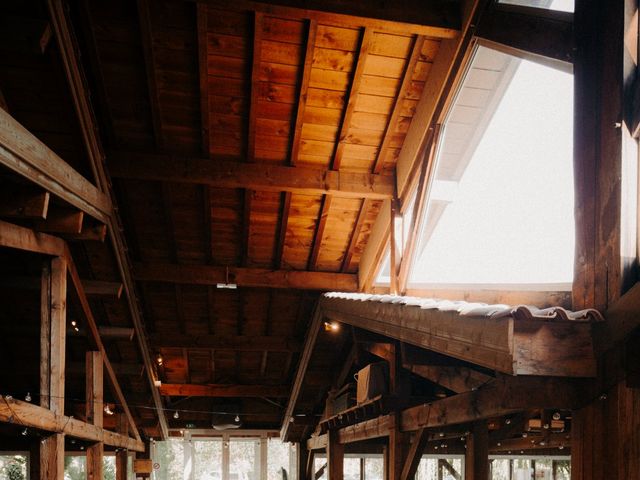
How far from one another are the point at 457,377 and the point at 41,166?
3.56 metres

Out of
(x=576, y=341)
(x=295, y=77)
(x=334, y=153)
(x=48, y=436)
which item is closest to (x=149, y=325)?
(x=48, y=436)

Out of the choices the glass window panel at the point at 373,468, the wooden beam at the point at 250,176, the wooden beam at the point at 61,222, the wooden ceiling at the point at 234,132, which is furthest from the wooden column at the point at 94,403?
the glass window panel at the point at 373,468

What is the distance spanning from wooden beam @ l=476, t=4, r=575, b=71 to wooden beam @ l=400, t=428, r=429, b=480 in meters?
3.29

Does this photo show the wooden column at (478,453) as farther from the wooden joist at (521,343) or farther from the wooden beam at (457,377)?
the wooden joist at (521,343)

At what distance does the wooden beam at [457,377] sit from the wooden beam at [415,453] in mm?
547

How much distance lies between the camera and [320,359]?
954cm

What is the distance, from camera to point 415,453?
17.4ft

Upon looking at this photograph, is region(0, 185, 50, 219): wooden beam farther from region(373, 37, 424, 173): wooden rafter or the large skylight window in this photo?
the large skylight window

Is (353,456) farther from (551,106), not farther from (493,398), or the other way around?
(551,106)

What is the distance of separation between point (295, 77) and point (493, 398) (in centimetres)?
339

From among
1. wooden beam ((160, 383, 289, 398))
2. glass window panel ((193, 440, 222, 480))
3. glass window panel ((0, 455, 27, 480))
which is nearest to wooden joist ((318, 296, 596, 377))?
wooden beam ((160, 383, 289, 398))

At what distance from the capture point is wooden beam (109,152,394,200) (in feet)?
20.5

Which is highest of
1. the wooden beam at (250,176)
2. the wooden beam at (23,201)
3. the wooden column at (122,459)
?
the wooden beam at (250,176)

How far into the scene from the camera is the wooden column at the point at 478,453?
549 centimetres
